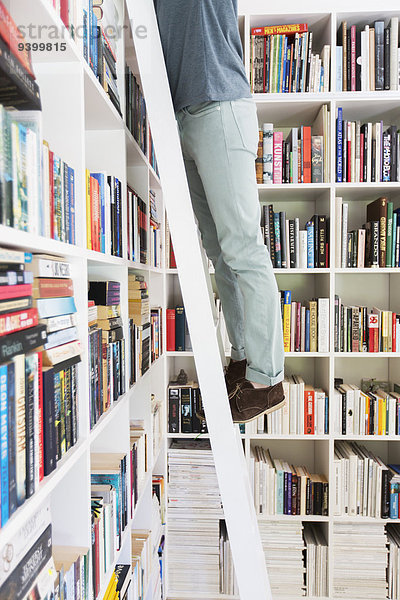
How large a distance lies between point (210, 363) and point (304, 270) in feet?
4.12

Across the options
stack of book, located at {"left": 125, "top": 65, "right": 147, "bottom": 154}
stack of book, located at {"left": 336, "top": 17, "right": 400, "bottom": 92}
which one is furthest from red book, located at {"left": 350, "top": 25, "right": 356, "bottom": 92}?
stack of book, located at {"left": 125, "top": 65, "right": 147, "bottom": 154}

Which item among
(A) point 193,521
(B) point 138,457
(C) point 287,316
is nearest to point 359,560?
A: (A) point 193,521

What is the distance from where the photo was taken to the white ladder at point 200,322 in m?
0.91

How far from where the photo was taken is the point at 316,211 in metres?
2.35

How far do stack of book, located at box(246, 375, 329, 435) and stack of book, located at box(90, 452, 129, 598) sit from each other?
93cm

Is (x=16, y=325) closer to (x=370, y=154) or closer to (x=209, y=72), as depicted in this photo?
(x=209, y=72)

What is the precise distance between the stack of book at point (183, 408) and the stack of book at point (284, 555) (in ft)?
1.82

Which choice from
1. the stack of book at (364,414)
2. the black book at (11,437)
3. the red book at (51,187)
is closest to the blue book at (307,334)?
the stack of book at (364,414)

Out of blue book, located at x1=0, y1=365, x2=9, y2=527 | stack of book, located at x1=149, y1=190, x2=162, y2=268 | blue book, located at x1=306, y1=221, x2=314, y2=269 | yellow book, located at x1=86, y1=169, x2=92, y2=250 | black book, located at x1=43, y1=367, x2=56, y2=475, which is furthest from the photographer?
blue book, located at x1=306, y1=221, x2=314, y2=269

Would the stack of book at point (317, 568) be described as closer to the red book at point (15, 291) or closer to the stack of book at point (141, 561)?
the stack of book at point (141, 561)

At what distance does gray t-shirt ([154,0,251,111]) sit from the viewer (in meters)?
1.02

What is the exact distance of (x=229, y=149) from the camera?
1.00 m

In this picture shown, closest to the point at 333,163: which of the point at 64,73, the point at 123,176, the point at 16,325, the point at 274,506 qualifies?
the point at 123,176

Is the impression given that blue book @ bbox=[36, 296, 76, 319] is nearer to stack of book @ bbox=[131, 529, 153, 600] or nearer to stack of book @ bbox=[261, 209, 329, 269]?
stack of book @ bbox=[131, 529, 153, 600]
